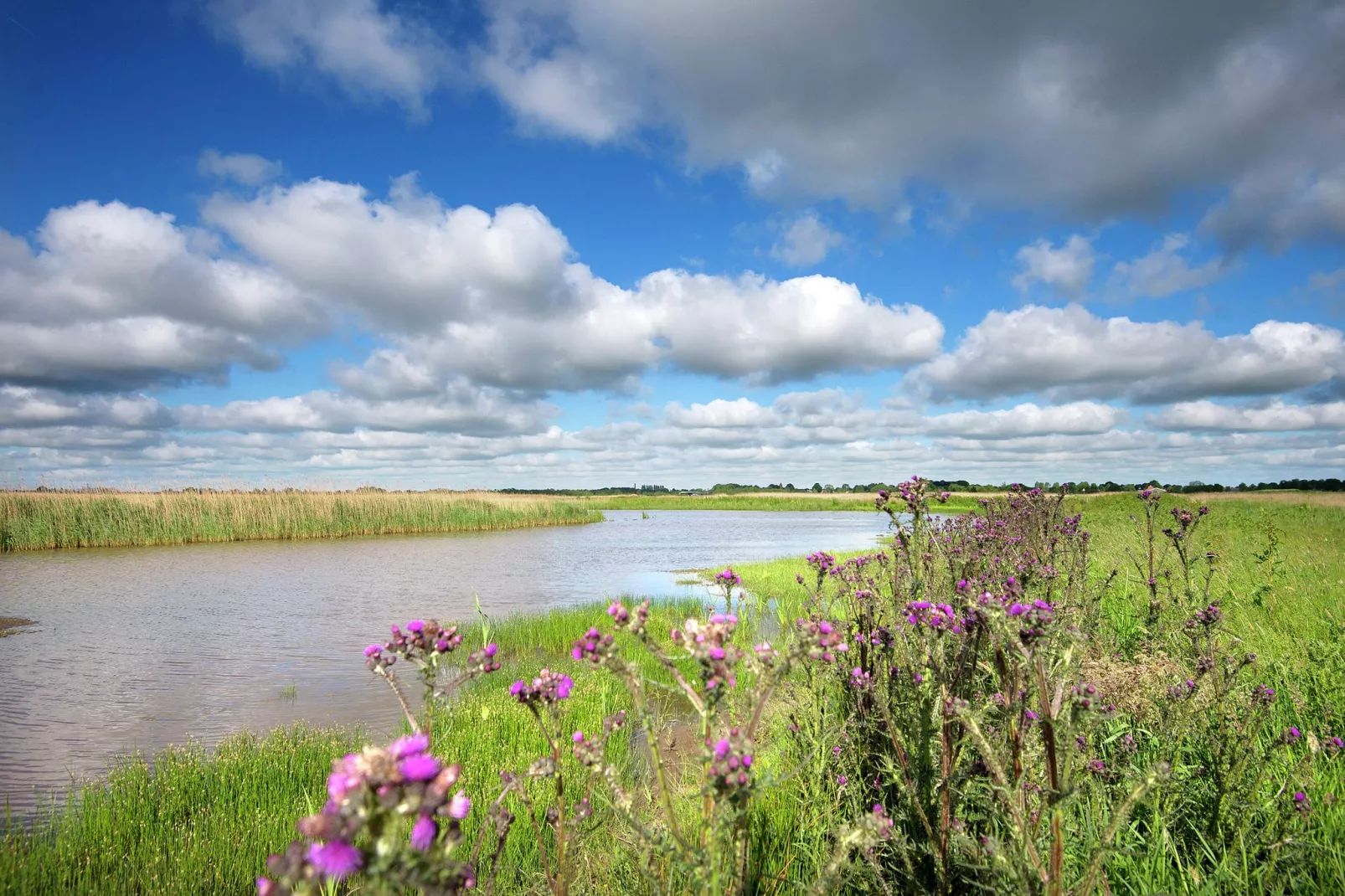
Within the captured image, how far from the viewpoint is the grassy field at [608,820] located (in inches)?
114

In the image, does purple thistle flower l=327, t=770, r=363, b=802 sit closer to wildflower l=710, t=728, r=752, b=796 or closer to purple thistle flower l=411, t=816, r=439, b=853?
purple thistle flower l=411, t=816, r=439, b=853

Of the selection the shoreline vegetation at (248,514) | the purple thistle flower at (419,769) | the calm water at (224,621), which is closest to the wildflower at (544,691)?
the purple thistle flower at (419,769)

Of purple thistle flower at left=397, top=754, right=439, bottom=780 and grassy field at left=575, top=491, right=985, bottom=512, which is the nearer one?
purple thistle flower at left=397, top=754, right=439, bottom=780

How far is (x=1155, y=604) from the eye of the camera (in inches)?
199

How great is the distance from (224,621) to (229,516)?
19.0 metres

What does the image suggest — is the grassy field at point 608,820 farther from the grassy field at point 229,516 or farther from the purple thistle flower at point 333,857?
the grassy field at point 229,516

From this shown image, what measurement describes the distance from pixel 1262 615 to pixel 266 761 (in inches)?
393

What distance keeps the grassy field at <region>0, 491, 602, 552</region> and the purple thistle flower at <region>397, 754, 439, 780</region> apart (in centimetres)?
3138

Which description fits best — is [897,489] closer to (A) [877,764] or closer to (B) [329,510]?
(A) [877,764]

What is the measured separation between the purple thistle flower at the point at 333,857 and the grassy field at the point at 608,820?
139 centimetres

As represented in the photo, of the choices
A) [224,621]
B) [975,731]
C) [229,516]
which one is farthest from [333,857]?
[229,516]

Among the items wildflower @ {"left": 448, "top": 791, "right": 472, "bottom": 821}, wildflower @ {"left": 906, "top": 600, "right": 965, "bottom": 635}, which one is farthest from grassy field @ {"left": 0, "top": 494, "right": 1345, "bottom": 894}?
wildflower @ {"left": 448, "top": 791, "right": 472, "bottom": 821}

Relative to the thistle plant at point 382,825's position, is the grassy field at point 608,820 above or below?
below

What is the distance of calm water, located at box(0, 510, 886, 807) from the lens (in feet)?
22.8
